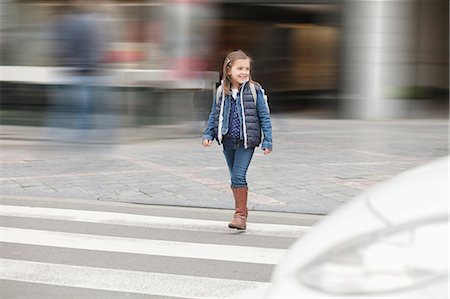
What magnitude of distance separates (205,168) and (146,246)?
4119 millimetres

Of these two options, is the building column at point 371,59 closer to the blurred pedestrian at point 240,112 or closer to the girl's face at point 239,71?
the blurred pedestrian at point 240,112

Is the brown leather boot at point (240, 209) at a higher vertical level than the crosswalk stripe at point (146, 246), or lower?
higher

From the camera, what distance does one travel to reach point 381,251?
6.75 feet

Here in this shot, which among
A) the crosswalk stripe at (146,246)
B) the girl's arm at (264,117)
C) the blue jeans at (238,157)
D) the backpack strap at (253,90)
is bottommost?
the crosswalk stripe at (146,246)

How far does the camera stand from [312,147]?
12742mm

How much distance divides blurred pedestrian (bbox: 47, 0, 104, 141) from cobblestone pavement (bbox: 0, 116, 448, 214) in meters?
0.53

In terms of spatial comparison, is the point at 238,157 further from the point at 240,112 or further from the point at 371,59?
the point at 371,59

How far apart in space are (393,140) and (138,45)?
17.4 ft

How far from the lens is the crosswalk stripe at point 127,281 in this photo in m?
4.94

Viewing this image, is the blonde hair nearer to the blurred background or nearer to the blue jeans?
the blue jeans

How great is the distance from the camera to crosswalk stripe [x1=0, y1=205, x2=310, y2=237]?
678 cm

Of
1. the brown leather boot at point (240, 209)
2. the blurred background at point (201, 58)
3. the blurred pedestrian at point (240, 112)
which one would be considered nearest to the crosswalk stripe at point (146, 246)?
the brown leather boot at point (240, 209)

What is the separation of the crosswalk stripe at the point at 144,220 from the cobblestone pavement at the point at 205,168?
69 cm

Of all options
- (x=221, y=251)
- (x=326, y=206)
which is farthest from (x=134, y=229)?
(x=326, y=206)
